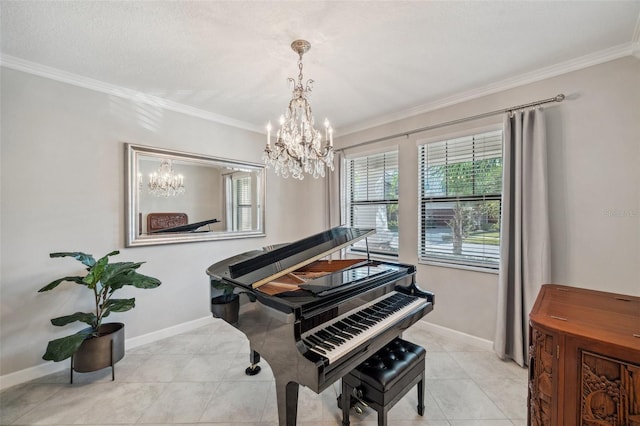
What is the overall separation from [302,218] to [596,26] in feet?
12.6

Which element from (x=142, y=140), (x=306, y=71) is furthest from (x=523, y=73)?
(x=142, y=140)

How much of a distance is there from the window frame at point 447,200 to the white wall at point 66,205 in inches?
115

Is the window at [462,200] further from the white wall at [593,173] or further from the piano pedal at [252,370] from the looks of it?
the piano pedal at [252,370]

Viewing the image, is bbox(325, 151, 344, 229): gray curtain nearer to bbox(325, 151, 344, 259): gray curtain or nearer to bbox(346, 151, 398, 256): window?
bbox(325, 151, 344, 259): gray curtain

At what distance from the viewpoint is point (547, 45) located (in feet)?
6.52

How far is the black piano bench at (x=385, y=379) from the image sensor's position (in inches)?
56.7

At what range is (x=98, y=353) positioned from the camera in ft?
7.01

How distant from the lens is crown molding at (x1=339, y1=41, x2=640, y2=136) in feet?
6.54

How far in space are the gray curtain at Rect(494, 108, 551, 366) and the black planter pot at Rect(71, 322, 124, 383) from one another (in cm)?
359

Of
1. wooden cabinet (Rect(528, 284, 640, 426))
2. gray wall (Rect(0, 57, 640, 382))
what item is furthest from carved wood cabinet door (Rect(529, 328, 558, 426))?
gray wall (Rect(0, 57, 640, 382))

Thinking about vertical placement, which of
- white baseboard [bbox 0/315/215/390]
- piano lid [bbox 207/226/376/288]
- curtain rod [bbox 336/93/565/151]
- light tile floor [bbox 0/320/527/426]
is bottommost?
light tile floor [bbox 0/320/527/426]

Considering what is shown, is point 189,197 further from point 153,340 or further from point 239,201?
point 153,340

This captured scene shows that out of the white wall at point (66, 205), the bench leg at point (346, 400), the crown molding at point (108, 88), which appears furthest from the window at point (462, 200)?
the white wall at point (66, 205)

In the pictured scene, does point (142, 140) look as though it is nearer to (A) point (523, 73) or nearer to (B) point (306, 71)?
(B) point (306, 71)
